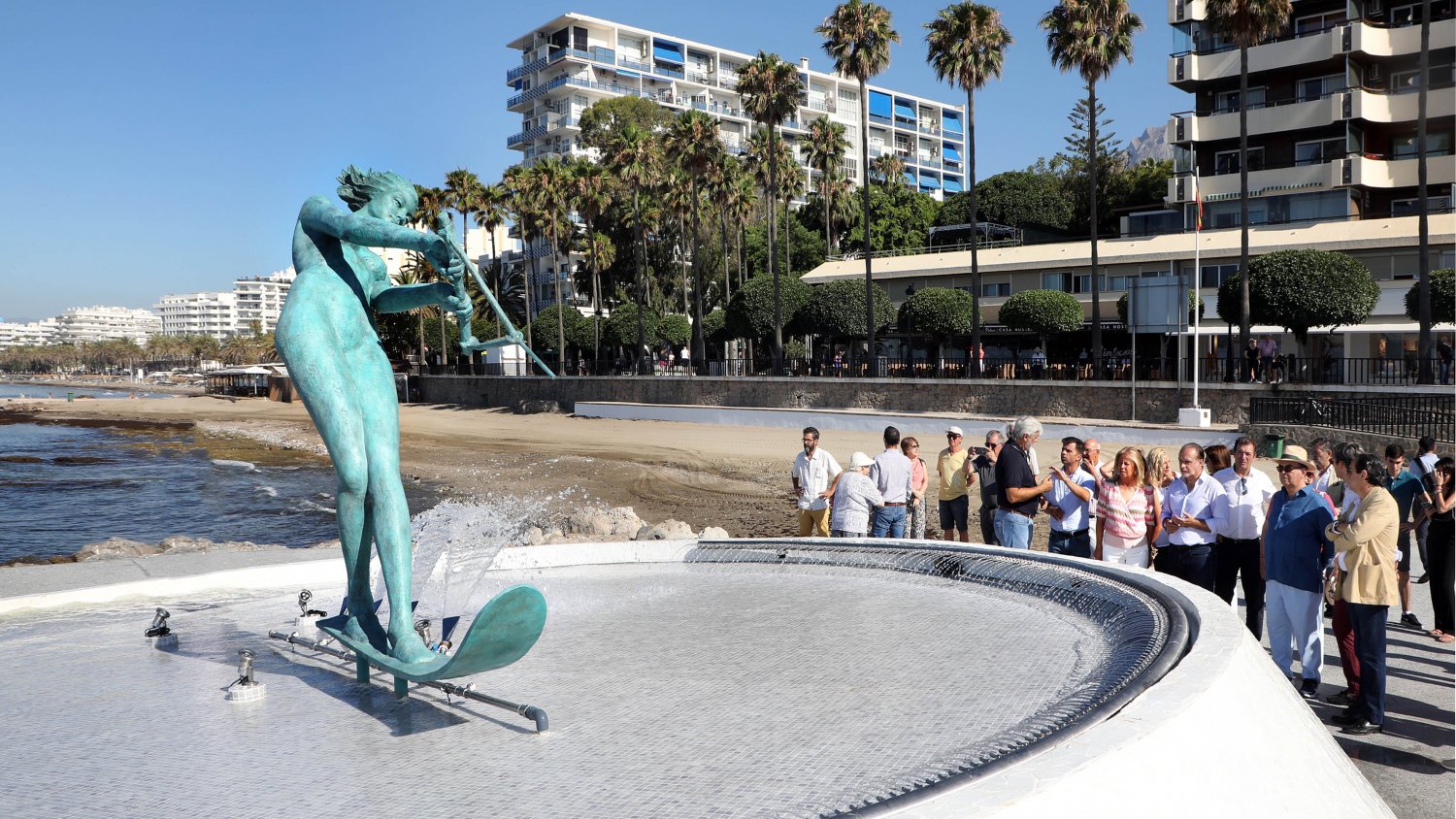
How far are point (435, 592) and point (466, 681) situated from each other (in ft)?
7.66

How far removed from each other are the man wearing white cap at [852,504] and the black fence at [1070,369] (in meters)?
20.1

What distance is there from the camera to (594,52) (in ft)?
339

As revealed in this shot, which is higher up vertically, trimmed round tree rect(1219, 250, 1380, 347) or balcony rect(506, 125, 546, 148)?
balcony rect(506, 125, 546, 148)

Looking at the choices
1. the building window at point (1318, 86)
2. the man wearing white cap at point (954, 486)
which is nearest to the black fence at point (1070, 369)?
the building window at point (1318, 86)

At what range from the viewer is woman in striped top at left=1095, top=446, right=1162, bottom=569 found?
8086 millimetres

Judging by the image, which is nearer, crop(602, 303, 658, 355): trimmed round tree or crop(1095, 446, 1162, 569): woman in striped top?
crop(1095, 446, 1162, 569): woman in striped top

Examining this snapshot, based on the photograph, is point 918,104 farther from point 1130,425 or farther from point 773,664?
point 773,664

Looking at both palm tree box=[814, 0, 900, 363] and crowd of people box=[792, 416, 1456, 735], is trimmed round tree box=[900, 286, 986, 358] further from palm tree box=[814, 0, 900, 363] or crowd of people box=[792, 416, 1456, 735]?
crowd of people box=[792, 416, 1456, 735]

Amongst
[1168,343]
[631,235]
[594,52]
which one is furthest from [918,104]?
[1168,343]

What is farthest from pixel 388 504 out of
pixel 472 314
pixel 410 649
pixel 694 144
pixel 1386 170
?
pixel 1386 170

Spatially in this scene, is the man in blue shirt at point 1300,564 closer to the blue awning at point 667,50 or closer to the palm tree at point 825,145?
the palm tree at point 825,145

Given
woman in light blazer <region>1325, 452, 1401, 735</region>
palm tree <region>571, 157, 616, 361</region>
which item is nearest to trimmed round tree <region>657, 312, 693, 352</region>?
palm tree <region>571, 157, 616, 361</region>

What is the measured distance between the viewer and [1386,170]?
4400cm

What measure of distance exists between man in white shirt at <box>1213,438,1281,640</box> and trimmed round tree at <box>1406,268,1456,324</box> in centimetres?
3016
